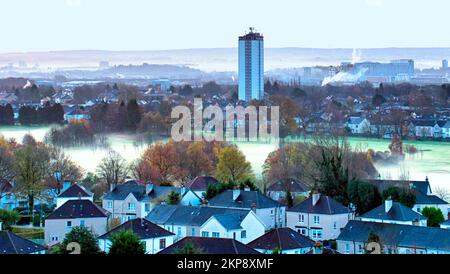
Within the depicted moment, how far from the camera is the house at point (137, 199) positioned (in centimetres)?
859

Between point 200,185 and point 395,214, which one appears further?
point 200,185

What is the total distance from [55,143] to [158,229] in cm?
837

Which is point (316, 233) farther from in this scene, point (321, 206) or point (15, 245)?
point (15, 245)

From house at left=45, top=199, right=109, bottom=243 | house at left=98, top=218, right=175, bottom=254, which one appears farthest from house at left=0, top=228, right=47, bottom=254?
house at left=45, top=199, right=109, bottom=243

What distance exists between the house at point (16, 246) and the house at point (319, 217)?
8.60 ft

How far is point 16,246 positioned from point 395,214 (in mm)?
3206

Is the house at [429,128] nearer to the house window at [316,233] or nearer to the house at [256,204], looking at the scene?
the house at [256,204]

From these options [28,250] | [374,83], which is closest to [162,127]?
[28,250]

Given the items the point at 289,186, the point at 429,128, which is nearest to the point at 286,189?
the point at 289,186

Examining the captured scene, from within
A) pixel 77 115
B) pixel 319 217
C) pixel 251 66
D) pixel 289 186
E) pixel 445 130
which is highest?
pixel 251 66

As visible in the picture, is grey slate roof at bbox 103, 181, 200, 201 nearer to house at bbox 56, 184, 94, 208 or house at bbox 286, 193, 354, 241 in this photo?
house at bbox 56, 184, 94, 208

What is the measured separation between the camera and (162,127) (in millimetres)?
17953

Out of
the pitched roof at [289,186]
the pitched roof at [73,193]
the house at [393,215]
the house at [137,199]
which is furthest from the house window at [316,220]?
the pitched roof at [73,193]

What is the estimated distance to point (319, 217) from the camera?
24.9ft
